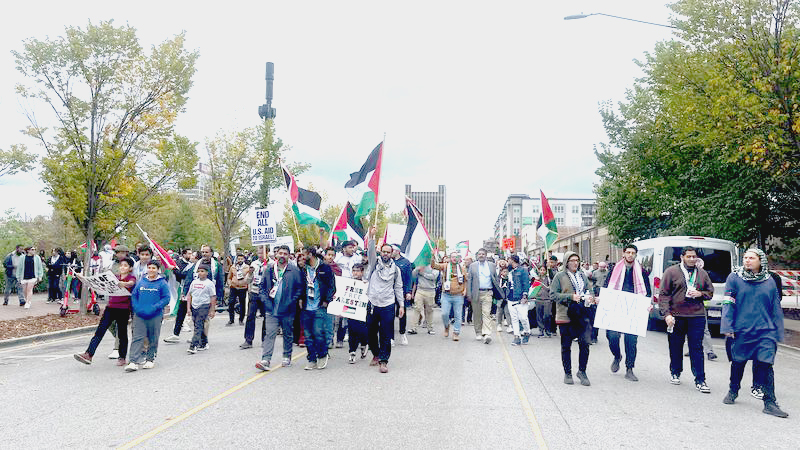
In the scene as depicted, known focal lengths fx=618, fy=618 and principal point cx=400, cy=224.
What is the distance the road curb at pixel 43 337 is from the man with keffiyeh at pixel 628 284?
36.1 feet

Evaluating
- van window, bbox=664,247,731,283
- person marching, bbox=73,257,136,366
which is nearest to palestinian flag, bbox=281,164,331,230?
person marching, bbox=73,257,136,366

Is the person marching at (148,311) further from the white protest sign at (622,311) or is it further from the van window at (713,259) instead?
the van window at (713,259)

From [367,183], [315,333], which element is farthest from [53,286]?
[315,333]

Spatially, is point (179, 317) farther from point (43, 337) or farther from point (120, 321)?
point (120, 321)

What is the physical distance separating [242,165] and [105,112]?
39.3 ft

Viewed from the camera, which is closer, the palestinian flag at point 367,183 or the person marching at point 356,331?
the person marching at point 356,331

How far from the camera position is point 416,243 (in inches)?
529

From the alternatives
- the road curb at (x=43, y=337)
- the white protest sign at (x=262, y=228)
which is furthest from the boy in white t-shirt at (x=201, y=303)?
the white protest sign at (x=262, y=228)

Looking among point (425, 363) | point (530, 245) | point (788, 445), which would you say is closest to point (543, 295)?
point (425, 363)

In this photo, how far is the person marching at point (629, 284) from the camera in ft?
29.2

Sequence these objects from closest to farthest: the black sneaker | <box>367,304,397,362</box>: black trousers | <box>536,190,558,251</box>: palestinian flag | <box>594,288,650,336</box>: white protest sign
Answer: the black sneaker < <box>594,288,650,336</box>: white protest sign < <box>367,304,397,362</box>: black trousers < <box>536,190,558,251</box>: palestinian flag

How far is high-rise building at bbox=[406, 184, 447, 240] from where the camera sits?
527 ft

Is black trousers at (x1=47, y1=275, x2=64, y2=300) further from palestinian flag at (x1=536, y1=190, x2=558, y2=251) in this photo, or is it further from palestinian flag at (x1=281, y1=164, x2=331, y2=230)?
palestinian flag at (x1=536, y1=190, x2=558, y2=251)

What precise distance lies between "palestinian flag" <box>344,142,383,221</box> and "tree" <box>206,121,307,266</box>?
1513 cm
